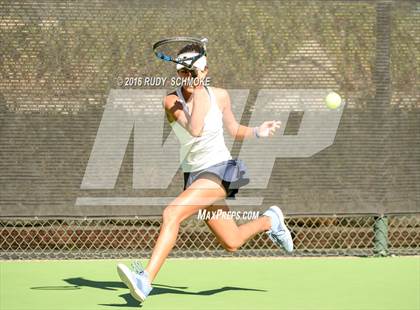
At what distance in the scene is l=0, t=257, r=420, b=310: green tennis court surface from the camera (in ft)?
20.6

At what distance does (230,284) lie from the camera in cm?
717

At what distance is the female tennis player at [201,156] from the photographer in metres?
5.95

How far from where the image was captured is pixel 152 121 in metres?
8.37

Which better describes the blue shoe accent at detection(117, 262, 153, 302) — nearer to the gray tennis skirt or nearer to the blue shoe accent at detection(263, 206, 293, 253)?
the gray tennis skirt

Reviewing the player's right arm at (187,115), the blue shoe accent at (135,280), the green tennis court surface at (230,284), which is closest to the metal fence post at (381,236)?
the green tennis court surface at (230,284)

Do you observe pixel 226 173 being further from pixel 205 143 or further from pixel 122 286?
pixel 122 286

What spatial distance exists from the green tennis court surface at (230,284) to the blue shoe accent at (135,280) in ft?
1.72

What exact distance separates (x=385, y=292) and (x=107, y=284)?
205 cm

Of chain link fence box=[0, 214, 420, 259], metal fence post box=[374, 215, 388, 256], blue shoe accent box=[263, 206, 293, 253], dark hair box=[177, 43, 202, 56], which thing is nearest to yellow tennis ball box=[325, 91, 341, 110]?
chain link fence box=[0, 214, 420, 259]

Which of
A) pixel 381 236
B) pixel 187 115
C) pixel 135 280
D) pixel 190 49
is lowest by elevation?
pixel 135 280

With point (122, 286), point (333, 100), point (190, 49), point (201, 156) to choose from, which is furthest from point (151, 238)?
point (190, 49)

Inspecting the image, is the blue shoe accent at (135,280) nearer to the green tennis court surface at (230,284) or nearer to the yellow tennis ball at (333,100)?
the green tennis court surface at (230,284)

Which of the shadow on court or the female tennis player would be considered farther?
the shadow on court

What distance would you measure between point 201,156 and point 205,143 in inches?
3.6
